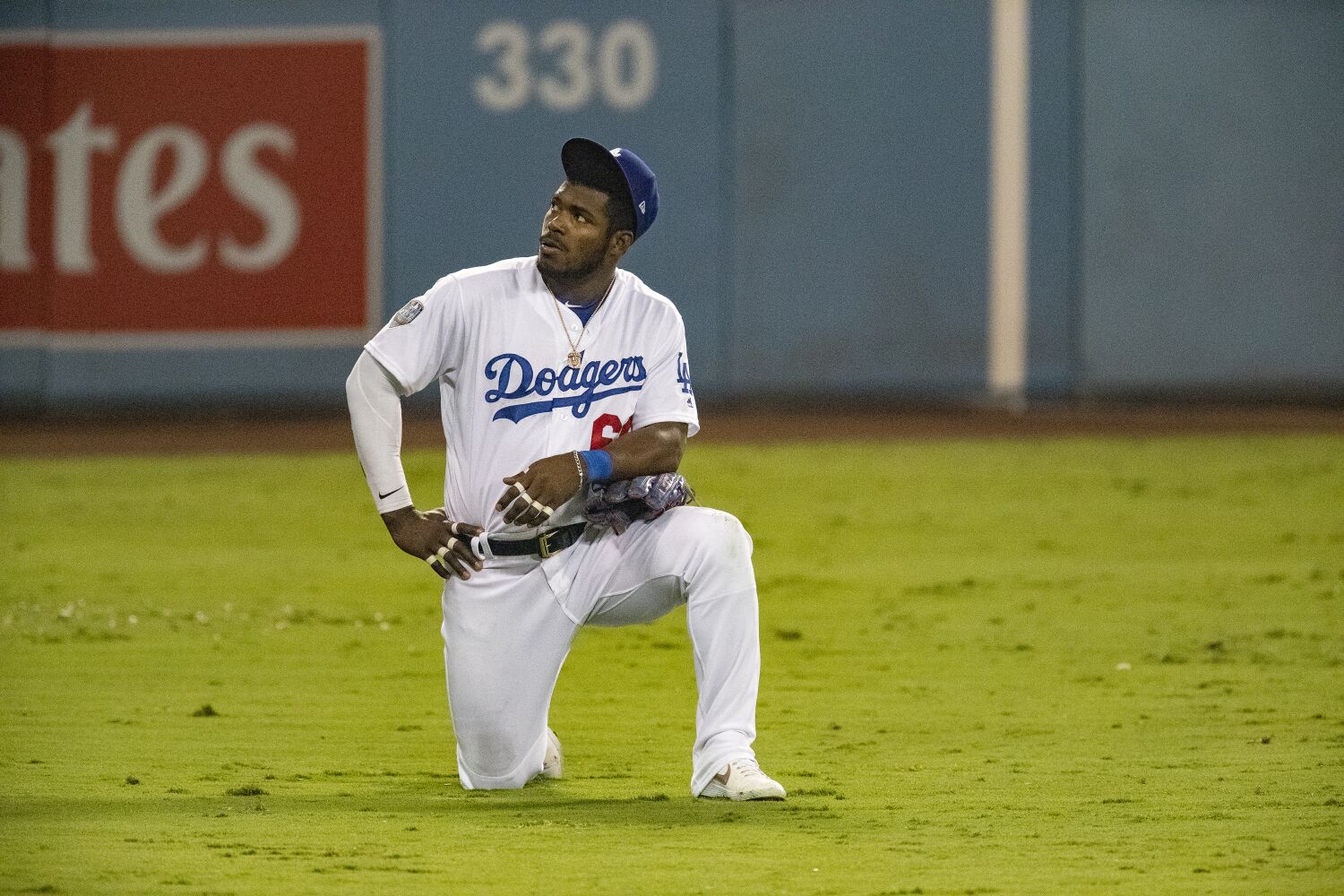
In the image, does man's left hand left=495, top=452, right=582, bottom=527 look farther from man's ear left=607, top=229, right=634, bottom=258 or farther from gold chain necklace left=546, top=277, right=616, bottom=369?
man's ear left=607, top=229, right=634, bottom=258

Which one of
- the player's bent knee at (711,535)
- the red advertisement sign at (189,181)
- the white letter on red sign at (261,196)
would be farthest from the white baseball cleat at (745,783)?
the white letter on red sign at (261,196)

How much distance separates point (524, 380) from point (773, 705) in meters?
1.66

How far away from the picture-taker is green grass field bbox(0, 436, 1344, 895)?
14.3 ft

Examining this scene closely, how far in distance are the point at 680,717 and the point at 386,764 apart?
1041mm

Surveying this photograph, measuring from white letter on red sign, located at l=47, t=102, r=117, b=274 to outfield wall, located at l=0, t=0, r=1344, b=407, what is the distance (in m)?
0.02

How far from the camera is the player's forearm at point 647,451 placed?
4.99m

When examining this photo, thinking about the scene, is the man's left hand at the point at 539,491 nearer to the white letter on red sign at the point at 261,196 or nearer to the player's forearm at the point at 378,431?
the player's forearm at the point at 378,431

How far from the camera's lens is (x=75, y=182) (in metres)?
15.4

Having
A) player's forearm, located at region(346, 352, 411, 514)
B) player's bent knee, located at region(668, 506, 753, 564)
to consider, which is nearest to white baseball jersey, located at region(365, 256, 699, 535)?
player's forearm, located at region(346, 352, 411, 514)

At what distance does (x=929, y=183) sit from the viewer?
1561cm

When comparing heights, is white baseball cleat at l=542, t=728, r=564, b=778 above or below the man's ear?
Result: below

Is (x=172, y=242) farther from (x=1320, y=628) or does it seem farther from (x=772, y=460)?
(x=1320, y=628)

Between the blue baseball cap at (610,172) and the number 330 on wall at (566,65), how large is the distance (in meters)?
10.6

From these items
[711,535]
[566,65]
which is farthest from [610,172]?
[566,65]
